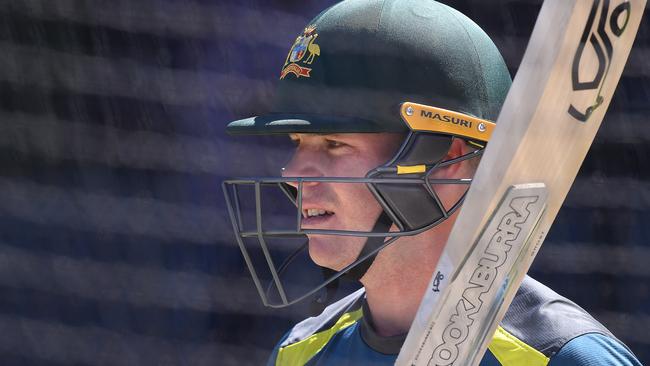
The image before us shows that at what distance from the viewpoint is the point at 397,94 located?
1657 millimetres

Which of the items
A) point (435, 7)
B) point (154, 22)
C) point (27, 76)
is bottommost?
point (27, 76)

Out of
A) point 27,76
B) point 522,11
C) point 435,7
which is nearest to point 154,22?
point 27,76

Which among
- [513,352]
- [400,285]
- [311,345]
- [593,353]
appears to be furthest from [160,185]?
[593,353]

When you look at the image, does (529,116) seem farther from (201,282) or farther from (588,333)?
(201,282)

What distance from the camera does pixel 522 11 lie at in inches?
103

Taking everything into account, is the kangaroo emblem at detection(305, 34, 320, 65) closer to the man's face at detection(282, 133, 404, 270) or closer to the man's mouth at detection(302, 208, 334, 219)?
the man's face at detection(282, 133, 404, 270)

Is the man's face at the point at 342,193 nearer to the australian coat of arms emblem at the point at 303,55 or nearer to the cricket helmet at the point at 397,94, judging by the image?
the cricket helmet at the point at 397,94

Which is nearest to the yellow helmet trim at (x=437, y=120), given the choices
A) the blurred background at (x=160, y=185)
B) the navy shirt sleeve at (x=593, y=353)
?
the navy shirt sleeve at (x=593, y=353)

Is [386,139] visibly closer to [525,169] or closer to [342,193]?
[342,193]

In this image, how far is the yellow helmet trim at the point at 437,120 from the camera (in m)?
1.62

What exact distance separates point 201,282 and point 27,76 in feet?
2.41

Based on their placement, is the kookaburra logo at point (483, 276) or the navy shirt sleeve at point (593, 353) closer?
the kookaburra logo at point (483, 276)

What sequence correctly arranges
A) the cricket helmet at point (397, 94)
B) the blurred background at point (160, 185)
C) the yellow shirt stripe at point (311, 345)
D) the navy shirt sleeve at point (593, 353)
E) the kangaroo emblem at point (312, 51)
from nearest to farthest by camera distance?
the navy shirt sleeve at point (593, 353) → the cricket helmet at point (397, 94) → the kangaroo emblem at point (312, 51) → the yellow shirt stripe at point (311, 345) → the blurred background at point (160, 185)

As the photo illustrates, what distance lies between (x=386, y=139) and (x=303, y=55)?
0.69 feet
